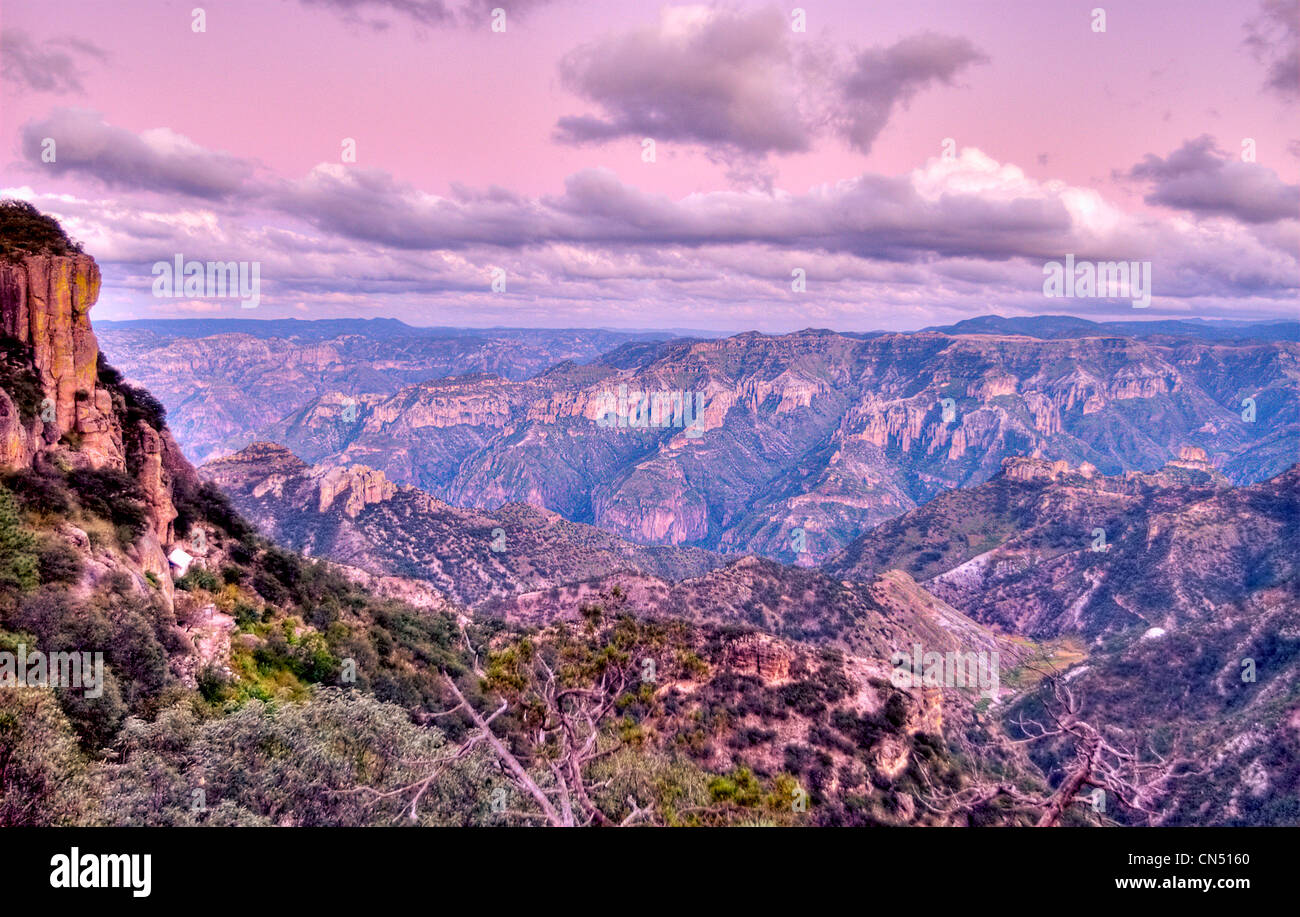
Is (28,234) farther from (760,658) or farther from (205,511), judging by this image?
(760,658)

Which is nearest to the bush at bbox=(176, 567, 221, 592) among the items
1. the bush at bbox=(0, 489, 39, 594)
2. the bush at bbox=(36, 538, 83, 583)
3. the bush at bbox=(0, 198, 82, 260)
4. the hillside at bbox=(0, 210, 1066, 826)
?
the hillside at bbox=(0, 210, 1066, 826)

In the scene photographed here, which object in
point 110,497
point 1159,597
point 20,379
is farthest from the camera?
point 1159,597

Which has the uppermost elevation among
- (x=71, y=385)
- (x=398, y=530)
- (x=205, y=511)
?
(x=71, y=385)

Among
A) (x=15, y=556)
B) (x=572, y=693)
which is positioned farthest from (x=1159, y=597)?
(x=15, y=556)

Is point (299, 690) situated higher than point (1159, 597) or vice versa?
point (299, 690)

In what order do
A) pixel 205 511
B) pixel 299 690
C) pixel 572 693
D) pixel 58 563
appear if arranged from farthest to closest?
pixel 205 511 < pixel 299 690 < pixel 58 563 < pixel 572 693

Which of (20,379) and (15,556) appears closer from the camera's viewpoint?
(15,556)

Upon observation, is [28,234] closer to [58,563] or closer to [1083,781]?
[58,563]

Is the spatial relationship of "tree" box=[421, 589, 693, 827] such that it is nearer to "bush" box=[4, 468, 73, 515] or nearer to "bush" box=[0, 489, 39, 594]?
"bush" box=[0, 489, 39, 594]
